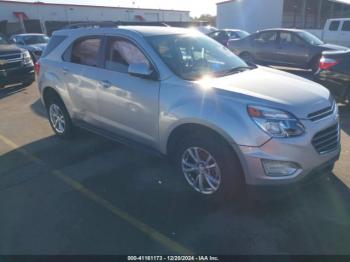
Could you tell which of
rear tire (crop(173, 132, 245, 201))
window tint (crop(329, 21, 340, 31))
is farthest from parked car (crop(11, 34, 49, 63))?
window tint (crop(329, 21, 340, 31))

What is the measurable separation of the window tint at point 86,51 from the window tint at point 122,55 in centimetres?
28

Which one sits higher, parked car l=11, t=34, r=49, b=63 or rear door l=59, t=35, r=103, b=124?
rear door l=59, t=35, r=103, b=124

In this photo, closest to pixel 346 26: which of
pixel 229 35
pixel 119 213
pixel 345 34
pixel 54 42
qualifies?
pixel 345 34

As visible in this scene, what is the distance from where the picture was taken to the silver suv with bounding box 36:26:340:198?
305 cm

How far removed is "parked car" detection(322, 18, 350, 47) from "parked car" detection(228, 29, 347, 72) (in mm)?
5080

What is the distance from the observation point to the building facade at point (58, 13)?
31203 millimetres

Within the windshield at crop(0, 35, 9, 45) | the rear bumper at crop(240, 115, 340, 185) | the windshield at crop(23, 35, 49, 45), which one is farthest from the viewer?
the windshield at crop(23, 35, 49, 45)

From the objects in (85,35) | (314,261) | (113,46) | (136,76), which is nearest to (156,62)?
(136,76)

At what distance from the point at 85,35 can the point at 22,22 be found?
30949 mm

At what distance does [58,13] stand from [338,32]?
28399 millimetres

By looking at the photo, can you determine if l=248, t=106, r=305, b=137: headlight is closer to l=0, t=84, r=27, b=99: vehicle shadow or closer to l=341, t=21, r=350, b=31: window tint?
l=0, t=84, r=27, b=99: vehicle shadow

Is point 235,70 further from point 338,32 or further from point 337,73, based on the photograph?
point 338,32

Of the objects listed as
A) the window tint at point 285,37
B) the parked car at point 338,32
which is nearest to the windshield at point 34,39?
the window tint at point 285,37

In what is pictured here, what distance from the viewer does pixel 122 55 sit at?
427 cm
